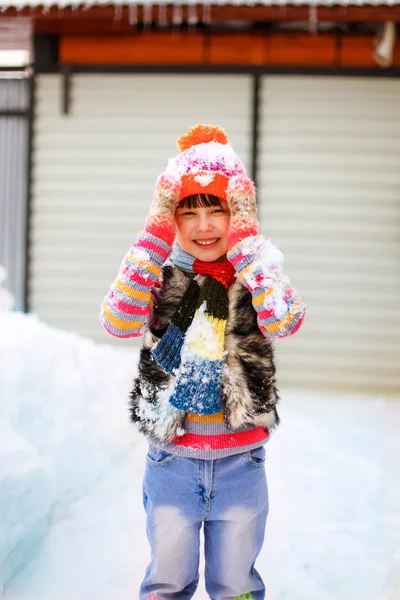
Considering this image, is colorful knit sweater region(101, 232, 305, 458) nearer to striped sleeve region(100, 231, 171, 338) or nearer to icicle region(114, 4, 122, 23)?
striped sleeve region(100, 231, 171, 338)

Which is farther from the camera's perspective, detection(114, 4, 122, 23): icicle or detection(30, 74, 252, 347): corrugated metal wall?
detection(30, 74, 252, 347): corrugated metal wall

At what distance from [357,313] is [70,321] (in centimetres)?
313

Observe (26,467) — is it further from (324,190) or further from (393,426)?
(324,190)

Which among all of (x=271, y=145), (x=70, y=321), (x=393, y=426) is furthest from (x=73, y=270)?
(x=393, y=426)

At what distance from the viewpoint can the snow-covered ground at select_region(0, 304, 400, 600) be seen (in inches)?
100

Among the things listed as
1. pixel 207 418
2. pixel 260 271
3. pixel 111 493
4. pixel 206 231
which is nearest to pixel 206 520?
pixel 207 418

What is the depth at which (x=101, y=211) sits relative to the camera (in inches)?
255

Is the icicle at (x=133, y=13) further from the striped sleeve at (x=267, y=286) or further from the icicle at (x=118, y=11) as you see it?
the striped sleeve at (x=267, y=286)

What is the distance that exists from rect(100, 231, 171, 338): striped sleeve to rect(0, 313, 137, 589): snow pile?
1.18 meters

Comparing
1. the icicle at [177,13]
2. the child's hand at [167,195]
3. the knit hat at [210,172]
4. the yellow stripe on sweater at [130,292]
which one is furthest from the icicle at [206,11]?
the yellow stripe on sweater at [130,292]

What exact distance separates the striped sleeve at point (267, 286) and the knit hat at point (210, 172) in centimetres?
18

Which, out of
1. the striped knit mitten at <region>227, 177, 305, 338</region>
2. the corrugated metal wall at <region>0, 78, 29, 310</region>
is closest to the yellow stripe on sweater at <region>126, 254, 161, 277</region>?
the striped knit mitten at <region>227, 177, 305, 338</region>

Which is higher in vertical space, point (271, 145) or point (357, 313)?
point (271, 145)

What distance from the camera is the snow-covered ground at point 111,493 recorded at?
8.36 ft
